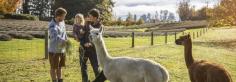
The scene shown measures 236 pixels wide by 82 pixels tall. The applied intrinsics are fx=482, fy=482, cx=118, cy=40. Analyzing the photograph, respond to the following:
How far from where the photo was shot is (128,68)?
10.0 metres

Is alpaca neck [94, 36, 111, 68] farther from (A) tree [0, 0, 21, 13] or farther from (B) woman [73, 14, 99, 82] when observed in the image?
(A) tree [0, 0, 21, 13]

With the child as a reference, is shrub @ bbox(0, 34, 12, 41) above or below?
below

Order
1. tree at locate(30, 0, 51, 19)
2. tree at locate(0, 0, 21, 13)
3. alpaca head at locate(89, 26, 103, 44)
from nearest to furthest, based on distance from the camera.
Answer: alpaca head at locate(89, 26, 103, 44)
tree at locate(0, 0, 21, 13)
tree at locate(30, 0, 51, 19)

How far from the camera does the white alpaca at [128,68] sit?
9.70m

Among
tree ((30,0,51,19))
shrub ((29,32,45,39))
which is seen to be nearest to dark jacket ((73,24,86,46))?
shrub ((29,32,45,39))

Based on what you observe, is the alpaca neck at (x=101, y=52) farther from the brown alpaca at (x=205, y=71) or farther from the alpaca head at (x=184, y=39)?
the alpaca head at (x=184, y=39)

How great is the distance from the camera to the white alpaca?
970 cm

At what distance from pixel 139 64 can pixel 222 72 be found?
6.03 ft

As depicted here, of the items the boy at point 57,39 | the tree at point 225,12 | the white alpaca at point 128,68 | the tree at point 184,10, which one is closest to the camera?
the white alpaca at point 128,68

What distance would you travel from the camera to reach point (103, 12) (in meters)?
73.8

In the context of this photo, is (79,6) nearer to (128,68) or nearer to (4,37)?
(4,37)

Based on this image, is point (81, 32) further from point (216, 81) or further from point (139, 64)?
point (216, 81)

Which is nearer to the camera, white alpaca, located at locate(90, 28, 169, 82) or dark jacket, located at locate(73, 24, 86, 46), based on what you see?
white alpaca, located at locate(90, 28, 169, 82)

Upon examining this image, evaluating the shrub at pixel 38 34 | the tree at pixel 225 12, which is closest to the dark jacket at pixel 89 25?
the shrub at pixel 38 34
